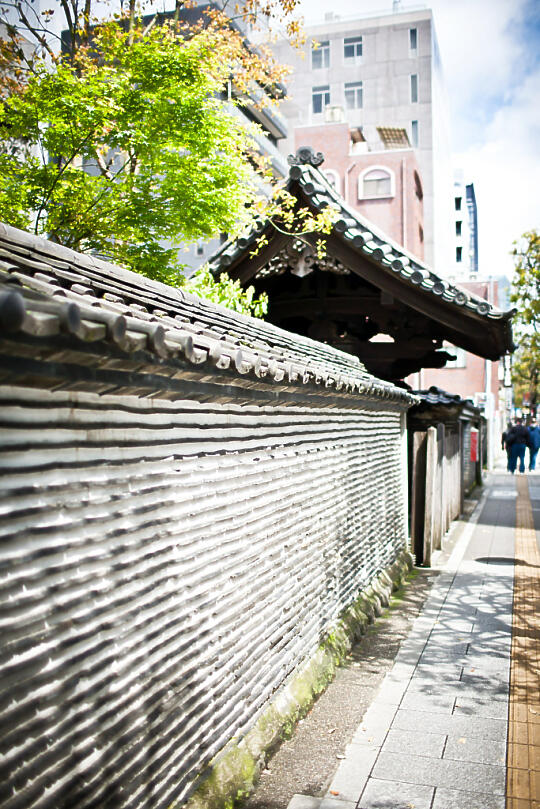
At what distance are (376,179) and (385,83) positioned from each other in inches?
529

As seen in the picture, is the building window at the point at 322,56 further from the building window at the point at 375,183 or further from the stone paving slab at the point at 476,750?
the stone paving slab at the point at 476,750

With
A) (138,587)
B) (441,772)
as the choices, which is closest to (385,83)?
(441,772)

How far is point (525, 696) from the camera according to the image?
6125mm

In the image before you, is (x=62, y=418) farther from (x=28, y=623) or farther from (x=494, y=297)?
(x=494, y=297)

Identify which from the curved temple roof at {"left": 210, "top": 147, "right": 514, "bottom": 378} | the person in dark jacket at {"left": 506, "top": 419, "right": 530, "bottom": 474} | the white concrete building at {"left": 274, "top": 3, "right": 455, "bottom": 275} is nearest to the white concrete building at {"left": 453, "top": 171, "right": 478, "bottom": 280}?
the white concrete building at {"left": 274, "top": 3, "right": 455, "bottom": 275}

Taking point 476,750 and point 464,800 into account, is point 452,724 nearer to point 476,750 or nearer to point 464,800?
point 476,750

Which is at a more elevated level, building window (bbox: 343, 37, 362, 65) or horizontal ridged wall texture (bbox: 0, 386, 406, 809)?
building window (bbox: 343, 37, 362, 65)

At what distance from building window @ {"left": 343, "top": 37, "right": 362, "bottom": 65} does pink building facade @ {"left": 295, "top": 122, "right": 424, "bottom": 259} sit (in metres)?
12.4

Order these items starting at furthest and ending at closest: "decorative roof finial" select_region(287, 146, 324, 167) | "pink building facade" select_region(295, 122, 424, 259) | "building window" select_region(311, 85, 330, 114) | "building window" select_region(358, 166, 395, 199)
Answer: "building window" select_region(311, 85, 330, 114) < "building window" select_region(358, 166, 395, 199) < "pink building facade" select_region(295, 122, 424, 259) < "decorative roof finial" select_region(287, 146, 324, 167)

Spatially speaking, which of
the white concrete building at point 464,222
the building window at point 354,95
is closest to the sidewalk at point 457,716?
the building window at point 354,95

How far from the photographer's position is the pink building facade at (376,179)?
42.1 meters

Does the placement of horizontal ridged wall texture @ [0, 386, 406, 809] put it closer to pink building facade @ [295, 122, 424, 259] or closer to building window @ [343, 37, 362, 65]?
pink building facade @ [295, 122, 424, 259]

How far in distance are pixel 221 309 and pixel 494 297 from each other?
44659 millimetres

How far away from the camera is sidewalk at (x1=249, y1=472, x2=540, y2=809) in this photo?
4508 mm
